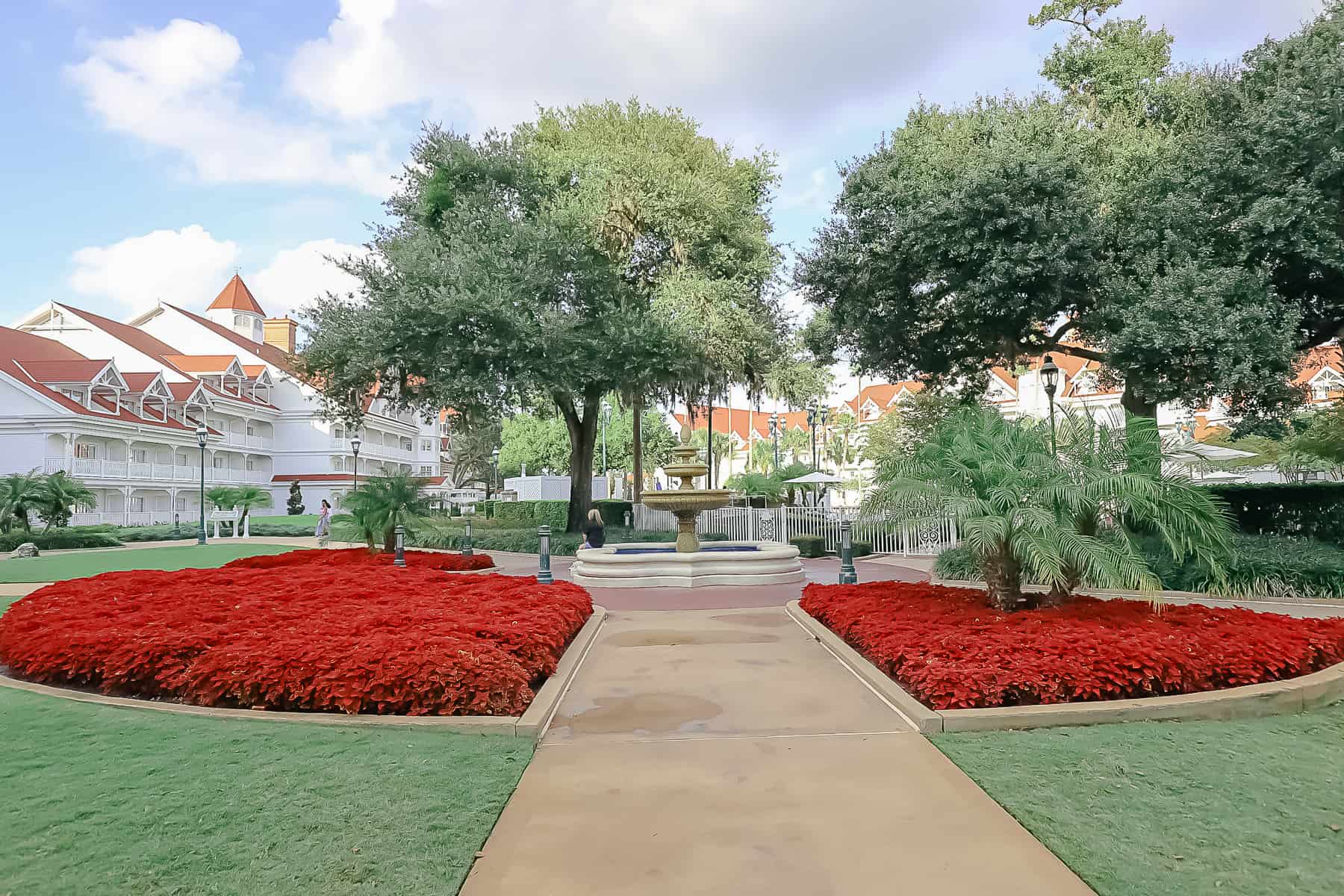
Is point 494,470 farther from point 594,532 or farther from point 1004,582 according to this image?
point 1004,582

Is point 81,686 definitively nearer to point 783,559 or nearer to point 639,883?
point 639,883

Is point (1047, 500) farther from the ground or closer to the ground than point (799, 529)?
farther from the ground

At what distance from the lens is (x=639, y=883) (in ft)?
12.2

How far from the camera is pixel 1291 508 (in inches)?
663

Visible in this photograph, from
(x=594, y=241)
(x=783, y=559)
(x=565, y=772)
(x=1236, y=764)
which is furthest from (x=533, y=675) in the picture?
(x=594, y=241)

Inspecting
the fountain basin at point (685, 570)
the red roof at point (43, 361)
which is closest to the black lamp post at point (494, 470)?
the red roof at point (43, 361)

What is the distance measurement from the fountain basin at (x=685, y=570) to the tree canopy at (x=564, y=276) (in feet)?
22.1

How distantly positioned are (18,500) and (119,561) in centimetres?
1038

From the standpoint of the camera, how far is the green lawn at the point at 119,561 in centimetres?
1977

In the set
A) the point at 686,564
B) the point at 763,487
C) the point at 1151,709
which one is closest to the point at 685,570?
the point at 686,564

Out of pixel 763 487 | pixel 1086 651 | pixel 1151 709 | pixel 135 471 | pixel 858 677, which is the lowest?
pixel 858 677

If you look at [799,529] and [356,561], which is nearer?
[356,561]

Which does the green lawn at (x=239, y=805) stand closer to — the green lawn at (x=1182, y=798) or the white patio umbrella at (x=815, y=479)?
the green lawn at (x=1182, y=798)

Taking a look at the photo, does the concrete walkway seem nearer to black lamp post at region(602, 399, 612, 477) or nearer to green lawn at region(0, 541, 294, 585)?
green lawn at region(0, 541, 294, 585)
